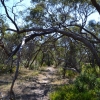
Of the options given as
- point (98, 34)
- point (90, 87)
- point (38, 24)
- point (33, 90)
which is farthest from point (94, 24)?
point (90, 87)

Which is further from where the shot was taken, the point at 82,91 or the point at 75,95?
the point at 82,91

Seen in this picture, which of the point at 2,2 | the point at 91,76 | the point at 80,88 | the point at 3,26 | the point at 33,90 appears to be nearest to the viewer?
the point at 80,88

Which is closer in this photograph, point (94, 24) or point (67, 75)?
point (67, 75)

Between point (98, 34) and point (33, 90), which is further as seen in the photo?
point (98, 34)

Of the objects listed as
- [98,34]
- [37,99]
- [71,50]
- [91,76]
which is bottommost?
[37,99]

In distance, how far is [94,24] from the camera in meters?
19.3

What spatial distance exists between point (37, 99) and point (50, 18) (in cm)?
913

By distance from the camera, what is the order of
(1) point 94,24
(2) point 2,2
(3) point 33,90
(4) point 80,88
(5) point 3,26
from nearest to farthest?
(4) point 80,88 → (3) point 33,90 → (5) point 3,26 → (2) point 2,2 → (1) point 94,24

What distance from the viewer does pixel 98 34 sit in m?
21.6

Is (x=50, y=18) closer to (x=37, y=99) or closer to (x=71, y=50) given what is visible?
(x=71, y=50)

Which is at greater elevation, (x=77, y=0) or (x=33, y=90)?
(x=77, y=0)

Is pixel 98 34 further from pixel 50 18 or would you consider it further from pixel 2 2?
pixel 2 2

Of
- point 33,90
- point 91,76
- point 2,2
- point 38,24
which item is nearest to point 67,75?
point 38,24

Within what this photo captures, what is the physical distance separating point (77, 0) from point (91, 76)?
680cm
